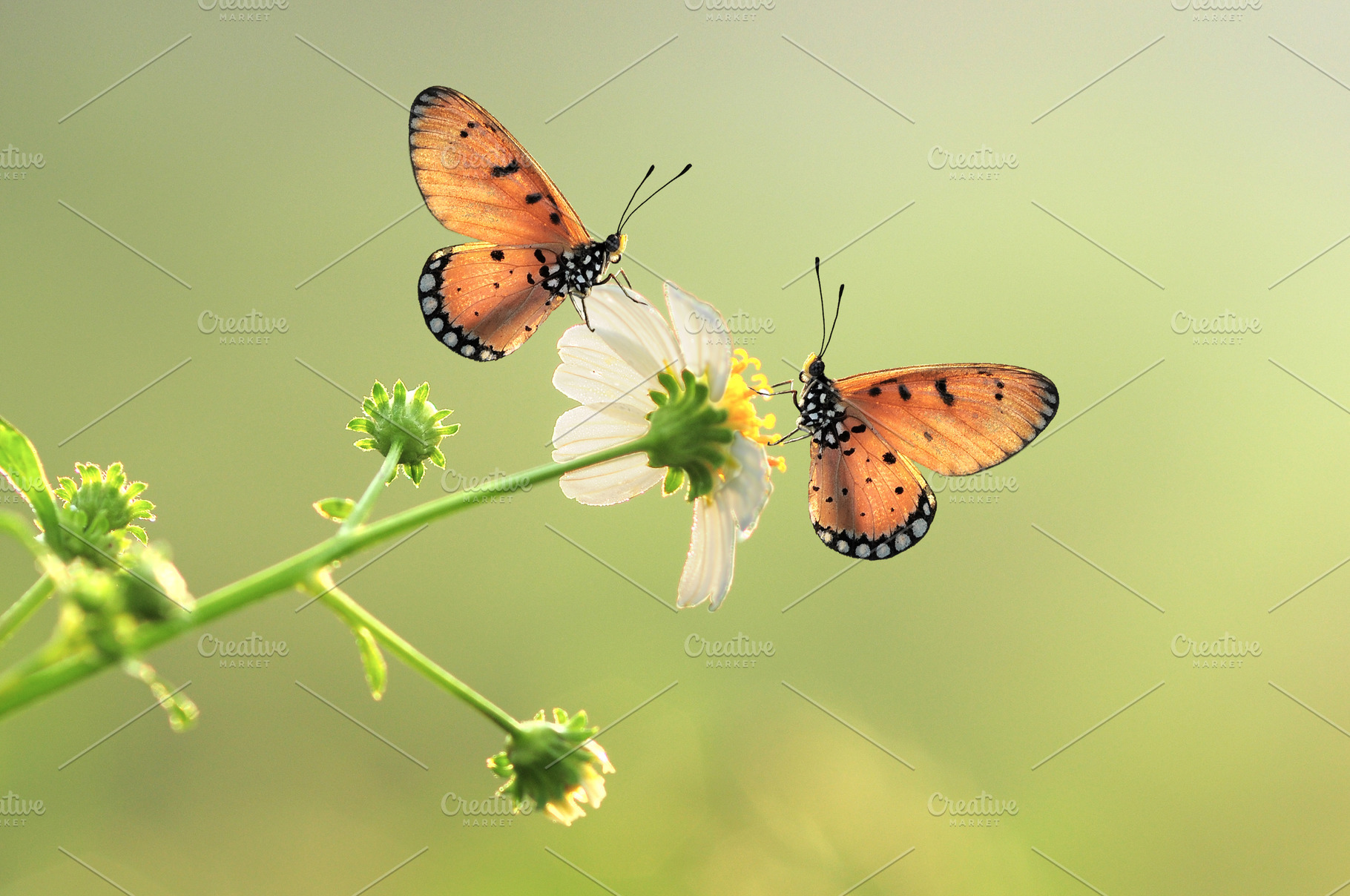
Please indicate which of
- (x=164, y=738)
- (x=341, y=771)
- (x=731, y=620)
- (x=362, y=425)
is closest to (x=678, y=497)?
(x=731, y=620)

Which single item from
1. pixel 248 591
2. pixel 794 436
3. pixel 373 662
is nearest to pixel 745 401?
pixel 794 436

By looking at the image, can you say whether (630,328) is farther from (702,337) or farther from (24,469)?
(24,469)

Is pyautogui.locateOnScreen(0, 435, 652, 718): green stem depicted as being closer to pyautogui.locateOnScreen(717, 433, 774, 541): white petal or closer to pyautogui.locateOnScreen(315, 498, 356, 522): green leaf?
pyautogui.locateOnScreen(315, 498, 356, 522): green leaf

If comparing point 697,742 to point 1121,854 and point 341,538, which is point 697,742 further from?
point 341,538

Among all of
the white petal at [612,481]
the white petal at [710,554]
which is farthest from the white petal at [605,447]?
the white petal at [710,554]

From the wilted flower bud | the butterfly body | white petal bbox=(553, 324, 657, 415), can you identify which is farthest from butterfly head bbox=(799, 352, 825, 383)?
the wilted flower bud

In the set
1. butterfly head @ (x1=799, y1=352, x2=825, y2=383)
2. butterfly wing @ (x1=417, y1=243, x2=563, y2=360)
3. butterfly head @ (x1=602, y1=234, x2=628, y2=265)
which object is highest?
butterfly wing @ (x1=417, y1=243, x2=563, y2=360)
